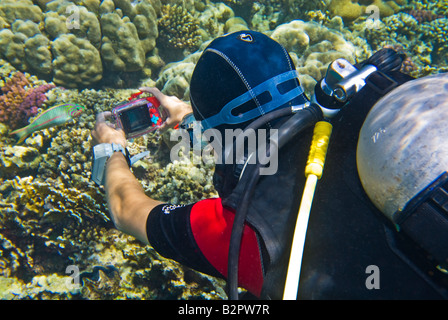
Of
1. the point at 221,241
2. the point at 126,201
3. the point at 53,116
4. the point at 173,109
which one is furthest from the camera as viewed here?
the point at 53,116

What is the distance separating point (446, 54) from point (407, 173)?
10300 millimetres

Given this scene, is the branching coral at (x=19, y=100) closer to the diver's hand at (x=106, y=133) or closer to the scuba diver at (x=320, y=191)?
the diver's hand at (x=106, y=133)

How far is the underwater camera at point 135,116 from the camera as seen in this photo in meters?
2.72

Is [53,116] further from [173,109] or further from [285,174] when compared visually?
[285,174]

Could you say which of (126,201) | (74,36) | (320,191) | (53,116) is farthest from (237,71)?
(74,36)

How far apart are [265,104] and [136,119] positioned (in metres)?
1.78

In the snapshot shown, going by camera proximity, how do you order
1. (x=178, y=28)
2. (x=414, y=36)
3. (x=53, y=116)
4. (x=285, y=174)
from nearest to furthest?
(x=285, y=174) < (x=53, y=116) < (x=178, y=28) < (x=414, y=36)

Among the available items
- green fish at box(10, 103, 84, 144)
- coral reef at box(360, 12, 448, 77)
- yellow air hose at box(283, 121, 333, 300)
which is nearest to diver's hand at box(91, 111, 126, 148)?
green fish at box(10, 103, 84, 144)

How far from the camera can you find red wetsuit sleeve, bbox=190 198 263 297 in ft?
4.19

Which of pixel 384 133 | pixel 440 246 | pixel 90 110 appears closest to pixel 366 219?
pixel 440 246

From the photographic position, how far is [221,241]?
1442 millimetres

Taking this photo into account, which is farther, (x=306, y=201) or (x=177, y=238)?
(x=177, y=238)

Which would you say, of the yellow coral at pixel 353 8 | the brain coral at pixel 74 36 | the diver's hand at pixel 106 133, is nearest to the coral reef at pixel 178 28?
the brain coral at pixel 74 36

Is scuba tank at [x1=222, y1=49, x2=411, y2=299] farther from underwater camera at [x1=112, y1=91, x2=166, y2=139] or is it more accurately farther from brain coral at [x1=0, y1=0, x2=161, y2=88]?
brain coral at [x1=0, y1=0, x2=161, y2=88]
